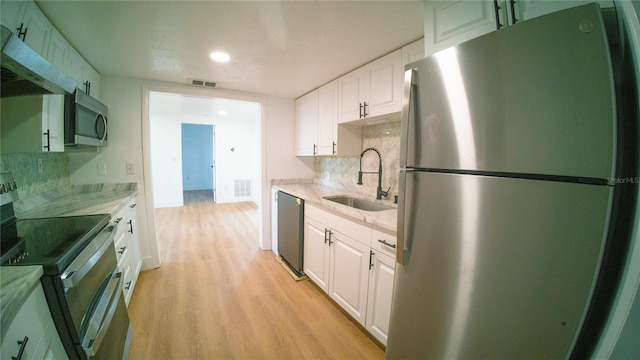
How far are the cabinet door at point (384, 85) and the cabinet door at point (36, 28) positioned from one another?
2048 mm

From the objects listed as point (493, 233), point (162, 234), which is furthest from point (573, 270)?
point (162, 234)

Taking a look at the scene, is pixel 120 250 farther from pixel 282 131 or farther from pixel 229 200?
pixel 229 200

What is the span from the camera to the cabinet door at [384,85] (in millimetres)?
1579

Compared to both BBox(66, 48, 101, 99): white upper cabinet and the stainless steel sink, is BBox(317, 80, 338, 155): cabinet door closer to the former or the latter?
the stainless steel sink

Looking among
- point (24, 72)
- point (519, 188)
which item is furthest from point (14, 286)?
point (519, 188)

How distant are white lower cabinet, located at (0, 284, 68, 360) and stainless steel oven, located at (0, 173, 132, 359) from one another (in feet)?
0.08

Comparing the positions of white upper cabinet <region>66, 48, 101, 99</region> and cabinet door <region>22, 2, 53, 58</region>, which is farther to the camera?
white upper cabinet <region>66, 48, 101, 99</region>

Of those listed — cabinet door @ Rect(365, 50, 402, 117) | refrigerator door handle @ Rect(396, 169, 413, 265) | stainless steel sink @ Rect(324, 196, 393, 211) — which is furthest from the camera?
stainless steel sink @ Rect(324, 196, 393, 211)

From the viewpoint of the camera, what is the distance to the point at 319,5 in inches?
46.4

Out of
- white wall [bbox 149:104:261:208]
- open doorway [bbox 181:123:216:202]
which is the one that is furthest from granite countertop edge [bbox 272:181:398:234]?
open doorway [bbox 181:123:216:202]

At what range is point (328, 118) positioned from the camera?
234 centimetres

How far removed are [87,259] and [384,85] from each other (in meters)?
2.02

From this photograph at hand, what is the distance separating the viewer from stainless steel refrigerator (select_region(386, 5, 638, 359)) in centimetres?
56

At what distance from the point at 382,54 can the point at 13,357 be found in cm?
225
